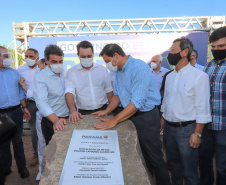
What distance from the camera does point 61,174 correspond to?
3.53 feet

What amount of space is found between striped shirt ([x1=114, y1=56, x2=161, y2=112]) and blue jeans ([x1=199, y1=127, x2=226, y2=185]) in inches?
32.8

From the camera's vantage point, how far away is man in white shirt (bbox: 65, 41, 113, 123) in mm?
2426

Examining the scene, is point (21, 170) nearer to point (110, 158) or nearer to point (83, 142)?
point (83, 142)

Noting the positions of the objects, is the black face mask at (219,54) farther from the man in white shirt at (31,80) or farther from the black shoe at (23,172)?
the black shoe at (23,172)

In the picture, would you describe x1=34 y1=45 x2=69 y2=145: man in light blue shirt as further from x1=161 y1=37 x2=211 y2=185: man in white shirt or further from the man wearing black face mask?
the man wearing black face mask

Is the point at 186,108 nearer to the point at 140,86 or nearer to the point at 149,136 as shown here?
the point at 149,136

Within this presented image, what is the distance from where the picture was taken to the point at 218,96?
6.46 ft

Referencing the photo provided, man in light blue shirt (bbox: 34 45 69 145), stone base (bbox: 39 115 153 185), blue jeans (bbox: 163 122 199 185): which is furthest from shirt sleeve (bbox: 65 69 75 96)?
blue jeans (bbox: 163 122 199 185)

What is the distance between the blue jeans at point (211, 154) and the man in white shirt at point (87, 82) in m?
1.51

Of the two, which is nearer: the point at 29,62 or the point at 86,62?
the point at 86,62

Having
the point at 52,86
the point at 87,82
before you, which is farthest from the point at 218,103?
the point at 52,86

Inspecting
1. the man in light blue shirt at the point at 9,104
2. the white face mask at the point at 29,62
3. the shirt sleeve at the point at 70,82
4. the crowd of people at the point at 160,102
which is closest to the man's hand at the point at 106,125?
the crowd of people at the point at 160,102

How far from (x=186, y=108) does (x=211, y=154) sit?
845mm

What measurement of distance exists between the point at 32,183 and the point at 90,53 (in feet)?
8.44
